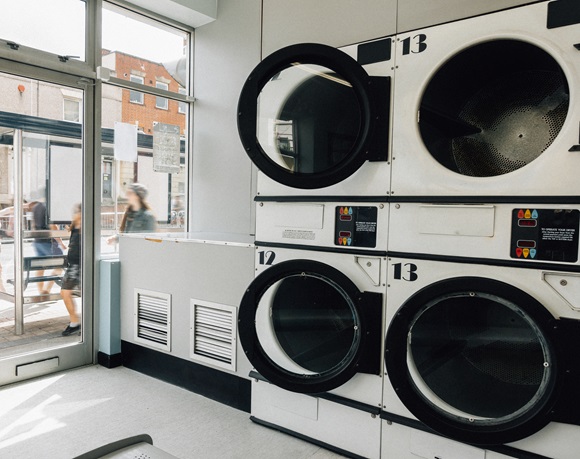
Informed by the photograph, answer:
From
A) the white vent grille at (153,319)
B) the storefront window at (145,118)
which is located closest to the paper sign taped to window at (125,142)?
the storefront window at (145,118)

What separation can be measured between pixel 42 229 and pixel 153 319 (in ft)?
3.27

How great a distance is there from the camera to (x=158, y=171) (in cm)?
364

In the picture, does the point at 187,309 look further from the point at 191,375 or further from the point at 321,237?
the point at 321,237

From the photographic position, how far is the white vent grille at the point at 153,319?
293cm

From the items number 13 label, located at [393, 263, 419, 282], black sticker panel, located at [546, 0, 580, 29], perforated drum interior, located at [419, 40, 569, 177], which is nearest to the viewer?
black sticker panel, located at [546, 0, 580, 29]

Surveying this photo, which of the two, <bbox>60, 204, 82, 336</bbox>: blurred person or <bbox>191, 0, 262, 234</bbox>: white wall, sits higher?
<bbox>191, 0, 262, 234</bbox>: white wall

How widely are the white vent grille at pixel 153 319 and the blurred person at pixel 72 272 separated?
48 cm

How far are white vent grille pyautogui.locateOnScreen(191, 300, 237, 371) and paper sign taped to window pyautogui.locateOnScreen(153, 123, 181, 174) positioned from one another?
4.62 ft

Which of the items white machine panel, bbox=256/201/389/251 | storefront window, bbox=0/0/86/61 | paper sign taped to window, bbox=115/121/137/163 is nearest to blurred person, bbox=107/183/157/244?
paper sign taped to window, bbox=115/121/137/163

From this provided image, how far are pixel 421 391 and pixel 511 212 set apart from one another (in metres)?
0.79

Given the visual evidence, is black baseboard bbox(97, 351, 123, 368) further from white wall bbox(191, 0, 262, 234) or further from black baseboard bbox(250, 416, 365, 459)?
black baseboard bbox(250, 416, 365, 459)

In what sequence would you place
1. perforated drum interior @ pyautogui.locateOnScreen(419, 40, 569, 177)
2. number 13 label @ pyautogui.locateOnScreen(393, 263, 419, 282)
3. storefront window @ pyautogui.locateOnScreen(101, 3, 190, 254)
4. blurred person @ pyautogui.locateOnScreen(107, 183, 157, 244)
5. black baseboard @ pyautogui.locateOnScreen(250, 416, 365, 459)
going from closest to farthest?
perforated drum interior @ pyautogui.locateOnScreen(419, 40, 569, 177) → number 13 label @ pyautogui.locateOnScreen(393, 263, 419, 282) → black baseboard @ pyautogui.locateOnScreen(250, 416, 365, 459) → storefront window @ pyautogui.locateOnScreen(101, 3, 190, 254) → blurred person @ pyautogui.locateOnScreen(107, 183, 157, 244)

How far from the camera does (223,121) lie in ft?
11.9

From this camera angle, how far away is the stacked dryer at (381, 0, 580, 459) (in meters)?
1.51
